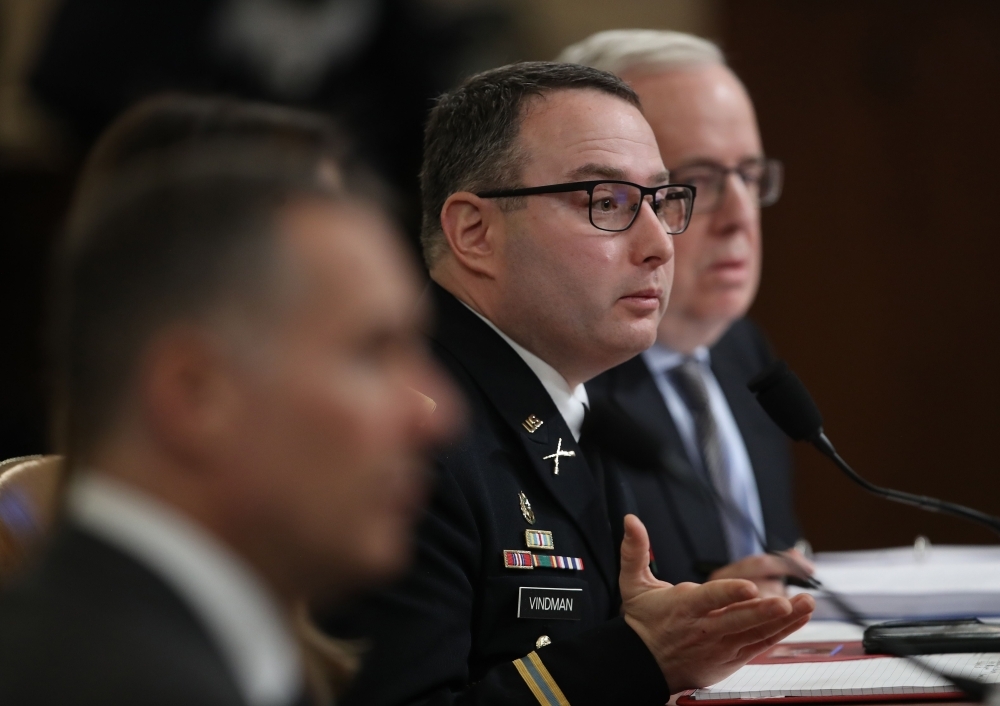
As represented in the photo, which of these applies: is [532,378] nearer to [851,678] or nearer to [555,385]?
[555,385]

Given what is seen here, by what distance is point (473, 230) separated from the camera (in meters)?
1.70

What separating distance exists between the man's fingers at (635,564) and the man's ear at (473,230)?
47 centimetres

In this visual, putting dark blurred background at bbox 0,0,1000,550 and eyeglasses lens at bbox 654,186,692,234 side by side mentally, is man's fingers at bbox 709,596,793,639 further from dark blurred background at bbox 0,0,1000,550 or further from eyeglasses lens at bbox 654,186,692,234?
dark blurred background at bbox 0,0,1000,550

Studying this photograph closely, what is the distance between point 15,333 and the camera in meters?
3.11

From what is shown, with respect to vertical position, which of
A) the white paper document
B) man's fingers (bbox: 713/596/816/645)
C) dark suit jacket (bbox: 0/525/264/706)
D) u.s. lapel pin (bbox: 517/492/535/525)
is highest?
dark suit jacket (bbox: 0/525/264/706)

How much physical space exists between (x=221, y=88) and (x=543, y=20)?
133 centimetres

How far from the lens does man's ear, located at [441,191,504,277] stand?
1.68 metres

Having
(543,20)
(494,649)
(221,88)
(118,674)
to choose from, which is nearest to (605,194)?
(494,649)

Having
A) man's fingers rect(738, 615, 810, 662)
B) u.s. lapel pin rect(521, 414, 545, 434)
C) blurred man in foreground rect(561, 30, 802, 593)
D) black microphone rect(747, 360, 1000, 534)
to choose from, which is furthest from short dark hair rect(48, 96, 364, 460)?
blurred man in foreground rect(561, 30, 802, 593)

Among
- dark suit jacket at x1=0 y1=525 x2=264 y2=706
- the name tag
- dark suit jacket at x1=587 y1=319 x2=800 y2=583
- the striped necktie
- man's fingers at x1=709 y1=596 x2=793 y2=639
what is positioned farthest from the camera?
the striped necktie

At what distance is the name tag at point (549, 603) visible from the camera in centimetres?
146

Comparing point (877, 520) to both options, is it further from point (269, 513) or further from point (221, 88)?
point (269, 513)

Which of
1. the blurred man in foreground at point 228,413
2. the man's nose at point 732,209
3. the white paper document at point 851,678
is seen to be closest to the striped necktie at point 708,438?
the man's nose at point 732,209

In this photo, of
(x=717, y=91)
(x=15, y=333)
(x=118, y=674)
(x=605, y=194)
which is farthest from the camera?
(x=15, y=333)
